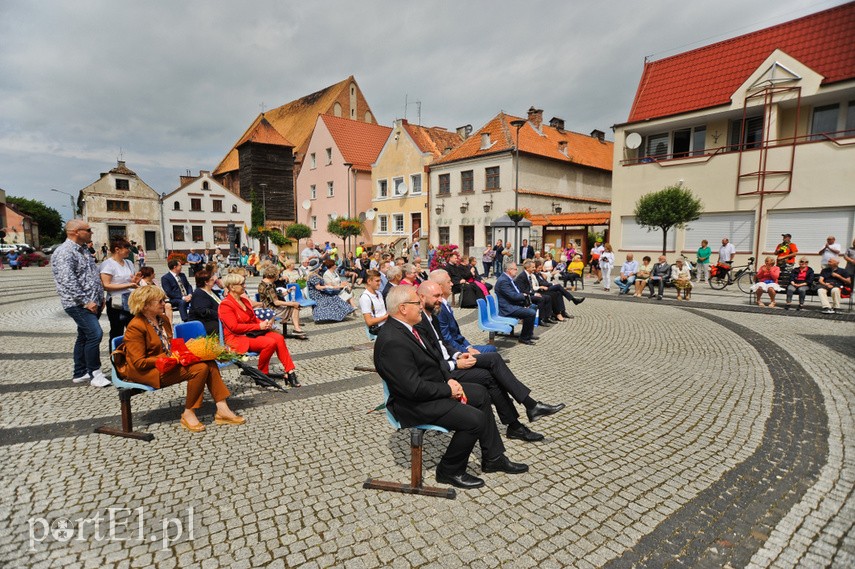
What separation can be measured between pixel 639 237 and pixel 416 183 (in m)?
18.2

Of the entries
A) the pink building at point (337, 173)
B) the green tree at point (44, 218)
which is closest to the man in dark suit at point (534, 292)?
the pink building at point (337, 173)

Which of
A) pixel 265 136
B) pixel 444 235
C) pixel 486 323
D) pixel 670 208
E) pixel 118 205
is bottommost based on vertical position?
pixel 486 323

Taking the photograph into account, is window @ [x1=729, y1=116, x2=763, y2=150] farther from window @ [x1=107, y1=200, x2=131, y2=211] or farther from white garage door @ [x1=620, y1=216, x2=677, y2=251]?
window @ [x1=107, y1=200, x2=131, y2=211]

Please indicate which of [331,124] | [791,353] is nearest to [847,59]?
[791,353]

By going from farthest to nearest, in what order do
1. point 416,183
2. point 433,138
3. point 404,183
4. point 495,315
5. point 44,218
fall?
point 44,218
point 433,138
point 404,183
point 416,183
point 495,315

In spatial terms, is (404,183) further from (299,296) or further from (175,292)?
(175,292)

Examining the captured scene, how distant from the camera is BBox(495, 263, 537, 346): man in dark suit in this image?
836 centimetres

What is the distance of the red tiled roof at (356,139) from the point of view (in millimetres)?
41656

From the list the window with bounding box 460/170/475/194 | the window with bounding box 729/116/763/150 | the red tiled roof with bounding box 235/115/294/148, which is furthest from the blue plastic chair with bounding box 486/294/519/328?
the red tiled roof with bounding box 235/115/294/148

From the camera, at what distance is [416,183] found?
35625 millimetres

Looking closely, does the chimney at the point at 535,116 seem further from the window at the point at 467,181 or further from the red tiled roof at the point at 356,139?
the red tiled roof at the point at 356,139

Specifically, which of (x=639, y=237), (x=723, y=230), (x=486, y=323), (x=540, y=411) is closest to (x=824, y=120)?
(x=723, y=230)

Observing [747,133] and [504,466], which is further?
[747,133]

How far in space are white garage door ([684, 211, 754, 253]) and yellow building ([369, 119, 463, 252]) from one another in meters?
18.2
